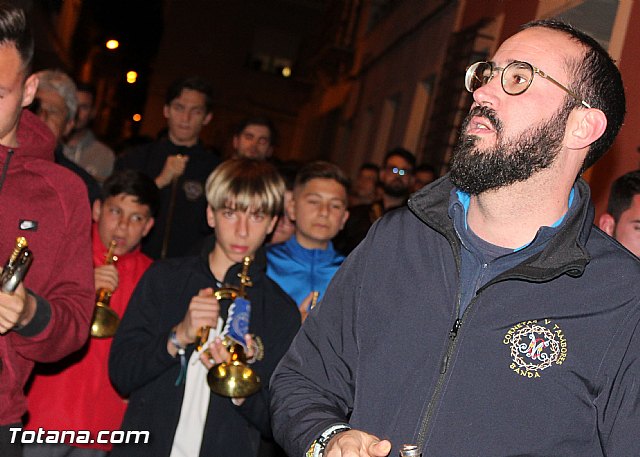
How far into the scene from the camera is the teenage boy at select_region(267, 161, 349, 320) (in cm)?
546

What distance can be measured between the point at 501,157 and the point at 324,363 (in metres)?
0.80

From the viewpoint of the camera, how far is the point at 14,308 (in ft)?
9.52

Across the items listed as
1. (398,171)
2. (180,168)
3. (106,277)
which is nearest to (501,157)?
(106,277)

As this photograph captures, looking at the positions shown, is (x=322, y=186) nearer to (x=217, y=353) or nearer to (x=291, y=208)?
(x=291, y=208)

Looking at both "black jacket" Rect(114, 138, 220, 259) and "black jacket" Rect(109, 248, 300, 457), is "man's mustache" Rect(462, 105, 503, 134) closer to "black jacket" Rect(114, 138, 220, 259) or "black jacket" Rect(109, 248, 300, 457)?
"black jacket" Rect(109, 248, 300, 457)

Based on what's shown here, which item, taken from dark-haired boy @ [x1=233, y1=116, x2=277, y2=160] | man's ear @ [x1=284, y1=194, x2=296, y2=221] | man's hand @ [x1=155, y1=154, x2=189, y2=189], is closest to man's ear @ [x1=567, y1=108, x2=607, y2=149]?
man's ear @ [x1=284, y1=194, x2=296, y2=221]

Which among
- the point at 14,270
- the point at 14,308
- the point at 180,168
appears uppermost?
the point at 180,168

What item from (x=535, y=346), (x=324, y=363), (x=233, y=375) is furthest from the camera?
(x=233, y=375)

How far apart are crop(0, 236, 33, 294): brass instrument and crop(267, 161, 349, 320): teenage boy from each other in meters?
2.48

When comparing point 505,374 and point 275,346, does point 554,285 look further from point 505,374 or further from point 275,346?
point 275,346

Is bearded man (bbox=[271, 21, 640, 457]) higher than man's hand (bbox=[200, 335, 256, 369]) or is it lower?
higher

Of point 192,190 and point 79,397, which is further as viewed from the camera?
point 192,190

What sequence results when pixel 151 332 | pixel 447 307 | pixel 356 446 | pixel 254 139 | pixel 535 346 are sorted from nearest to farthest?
pixel 356 446, pixel 535 346, pixel 447 307, pixel 151 332, pixel 254 139

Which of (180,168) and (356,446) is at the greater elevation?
(180,168)
